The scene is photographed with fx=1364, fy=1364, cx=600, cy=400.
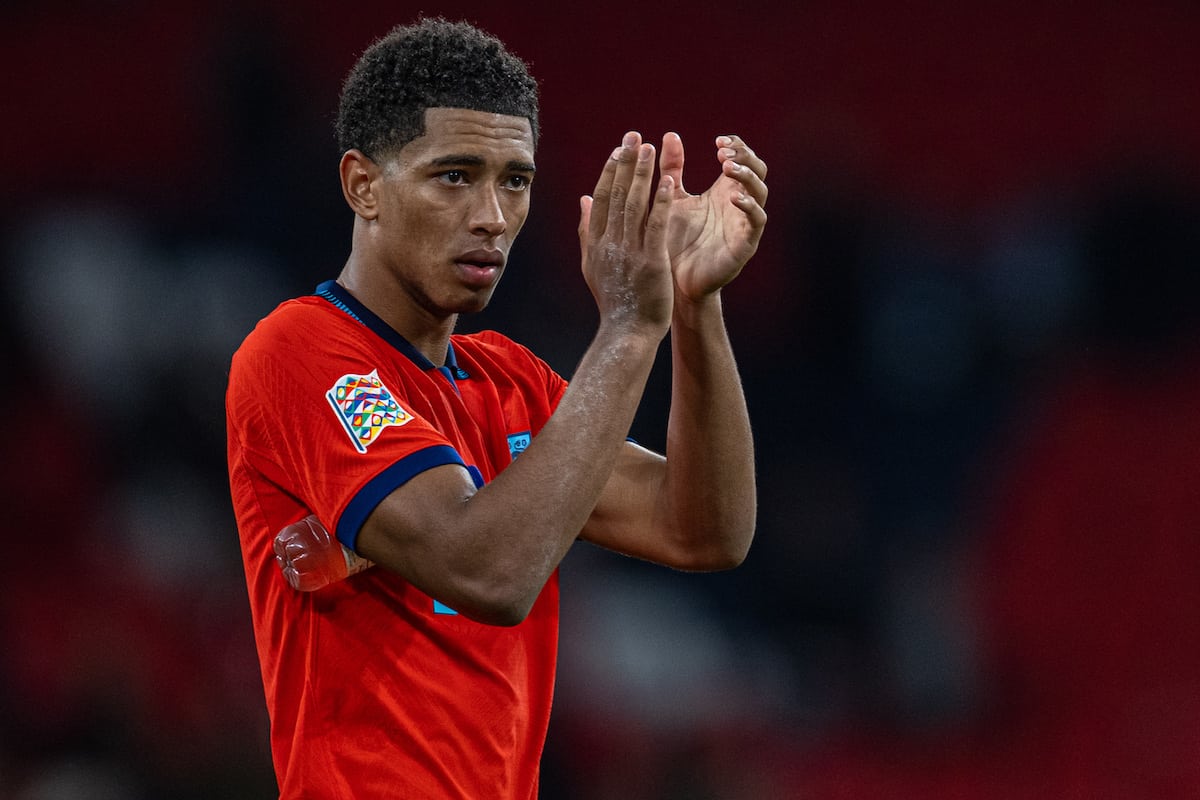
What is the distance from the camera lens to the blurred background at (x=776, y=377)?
179 inches

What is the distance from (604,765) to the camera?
4531mm

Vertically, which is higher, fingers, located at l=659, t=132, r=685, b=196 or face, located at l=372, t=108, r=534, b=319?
fingers, located at l=659, t=132, r=685, b=196

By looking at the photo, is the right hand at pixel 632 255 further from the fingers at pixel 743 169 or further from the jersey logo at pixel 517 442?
the jersey logo at pixel 517 442

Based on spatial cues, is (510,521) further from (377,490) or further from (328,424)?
(328,424)

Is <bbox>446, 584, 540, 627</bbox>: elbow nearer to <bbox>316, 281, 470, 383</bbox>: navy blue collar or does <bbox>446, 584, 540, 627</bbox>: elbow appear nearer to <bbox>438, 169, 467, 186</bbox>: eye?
<bbox>316, 281, 470, 383</bbox>: navy blue collar

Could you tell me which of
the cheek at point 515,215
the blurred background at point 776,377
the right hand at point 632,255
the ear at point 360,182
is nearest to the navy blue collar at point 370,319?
the ear at point 360,182

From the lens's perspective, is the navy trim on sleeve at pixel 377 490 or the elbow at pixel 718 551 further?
the elbow at pixel 718 551

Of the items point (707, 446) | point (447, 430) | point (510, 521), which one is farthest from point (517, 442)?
point (510, 521)

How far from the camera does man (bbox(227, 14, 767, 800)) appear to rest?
1.69 m

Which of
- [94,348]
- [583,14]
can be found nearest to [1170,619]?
[583,14]

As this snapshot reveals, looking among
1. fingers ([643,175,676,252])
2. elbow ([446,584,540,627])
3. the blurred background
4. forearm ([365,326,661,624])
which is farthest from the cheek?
the blurred background

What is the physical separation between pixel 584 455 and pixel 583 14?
389 cm

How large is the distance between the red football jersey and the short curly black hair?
294 mm

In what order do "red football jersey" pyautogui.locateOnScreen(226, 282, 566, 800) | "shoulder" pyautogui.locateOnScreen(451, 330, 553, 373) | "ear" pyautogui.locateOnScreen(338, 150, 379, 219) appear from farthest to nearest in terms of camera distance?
"shoulder" pyautogui.locateOnScreen(451, 330, 553, 373)
"ear" pyautogui.locateOnScreen(338, 150, 379, 219)
"red football jersey" pyautogui.locateOnScreen(226, 282, 566, 800)
